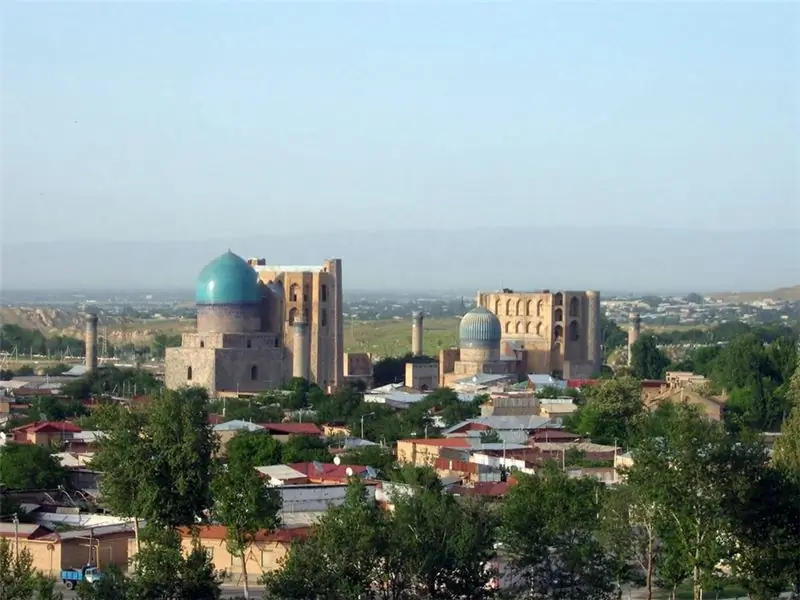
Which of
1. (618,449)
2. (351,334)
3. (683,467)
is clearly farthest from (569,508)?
(351,334)

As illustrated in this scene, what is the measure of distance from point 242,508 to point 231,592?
4.17 feet

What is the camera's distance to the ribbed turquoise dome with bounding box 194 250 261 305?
70938 mm

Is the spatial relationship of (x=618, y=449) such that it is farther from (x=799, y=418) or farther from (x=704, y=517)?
(x=704, y=517)

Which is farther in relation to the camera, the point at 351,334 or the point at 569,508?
the point at 351,334

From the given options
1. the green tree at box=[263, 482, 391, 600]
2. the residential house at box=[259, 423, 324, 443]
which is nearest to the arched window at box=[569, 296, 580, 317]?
the residential house at box=[259, 423, 324, 443]

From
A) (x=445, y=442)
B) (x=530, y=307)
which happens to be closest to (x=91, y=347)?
(x=530, y=307)

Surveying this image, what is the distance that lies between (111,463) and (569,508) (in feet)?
24.0

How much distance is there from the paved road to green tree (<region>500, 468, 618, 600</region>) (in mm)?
4029

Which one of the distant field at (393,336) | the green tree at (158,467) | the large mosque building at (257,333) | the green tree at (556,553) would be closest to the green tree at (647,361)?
the large mosque building at (257,333)

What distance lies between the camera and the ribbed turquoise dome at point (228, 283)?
233ft

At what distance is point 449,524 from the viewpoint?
28484 mm

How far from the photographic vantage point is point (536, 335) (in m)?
81.0

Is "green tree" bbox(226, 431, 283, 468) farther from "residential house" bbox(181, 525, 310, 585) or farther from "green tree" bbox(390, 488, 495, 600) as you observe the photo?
"green tree" bbox(390, 488, 495, 600)

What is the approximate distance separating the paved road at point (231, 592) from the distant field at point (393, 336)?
246 feet
